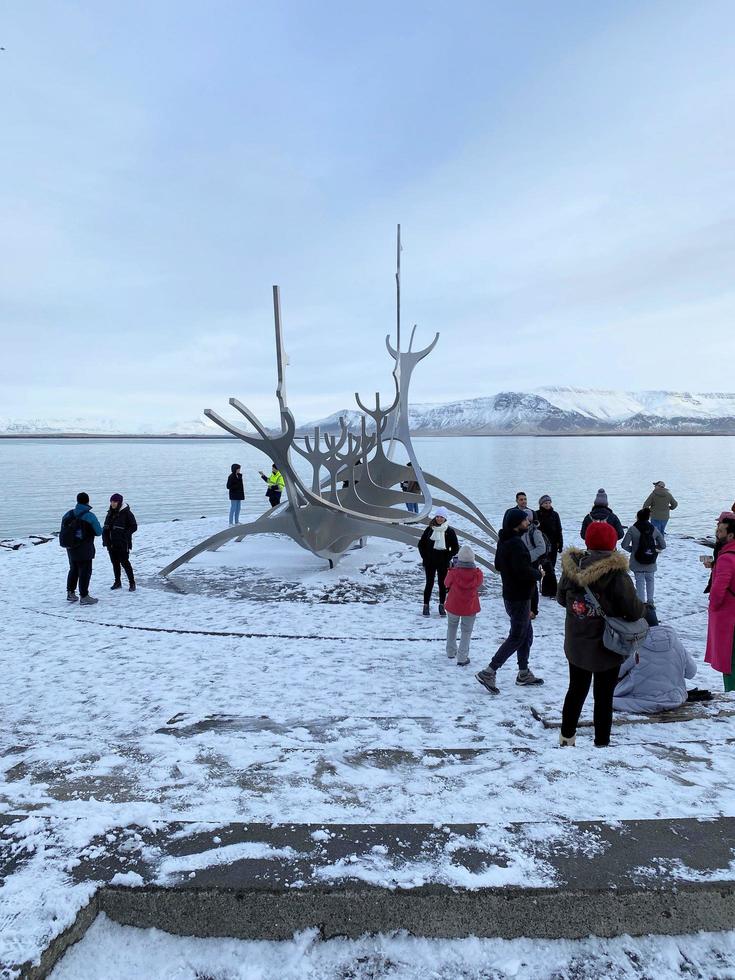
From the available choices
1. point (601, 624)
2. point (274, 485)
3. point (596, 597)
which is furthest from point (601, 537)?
point (274, 485)

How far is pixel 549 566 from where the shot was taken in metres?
9.30

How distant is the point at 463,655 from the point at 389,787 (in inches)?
116

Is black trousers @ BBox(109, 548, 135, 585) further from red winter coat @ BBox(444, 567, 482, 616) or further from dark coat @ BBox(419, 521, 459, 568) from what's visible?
red winter coat @ BBox(444, 567, 482, 616)

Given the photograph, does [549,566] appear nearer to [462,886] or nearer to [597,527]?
[597,527]

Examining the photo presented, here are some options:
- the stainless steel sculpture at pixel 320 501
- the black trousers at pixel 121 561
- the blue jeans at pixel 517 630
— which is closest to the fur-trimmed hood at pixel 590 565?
the blue jeans at pixel 517 630

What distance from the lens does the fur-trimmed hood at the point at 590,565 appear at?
11.6 ft

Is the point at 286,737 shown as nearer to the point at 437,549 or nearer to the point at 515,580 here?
the point at 515,580

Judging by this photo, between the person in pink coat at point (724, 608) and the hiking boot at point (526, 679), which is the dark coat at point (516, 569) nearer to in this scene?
the hiking boot at point (526, 679)

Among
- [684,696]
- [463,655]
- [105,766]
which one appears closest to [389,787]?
[105,766]

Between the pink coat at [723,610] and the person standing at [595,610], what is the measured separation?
47.0 inches

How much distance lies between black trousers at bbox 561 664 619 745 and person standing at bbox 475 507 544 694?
1236 mm

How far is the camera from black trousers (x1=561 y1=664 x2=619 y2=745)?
3.74 meters

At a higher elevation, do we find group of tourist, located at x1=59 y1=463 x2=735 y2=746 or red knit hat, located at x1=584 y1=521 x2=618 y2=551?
red knit hat, located at x1=584 y1=521 x2=618 y2=551

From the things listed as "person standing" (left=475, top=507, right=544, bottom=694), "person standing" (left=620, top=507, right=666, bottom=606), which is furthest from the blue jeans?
"person standing" (left=620, top=507, right=666, bottom=606)
